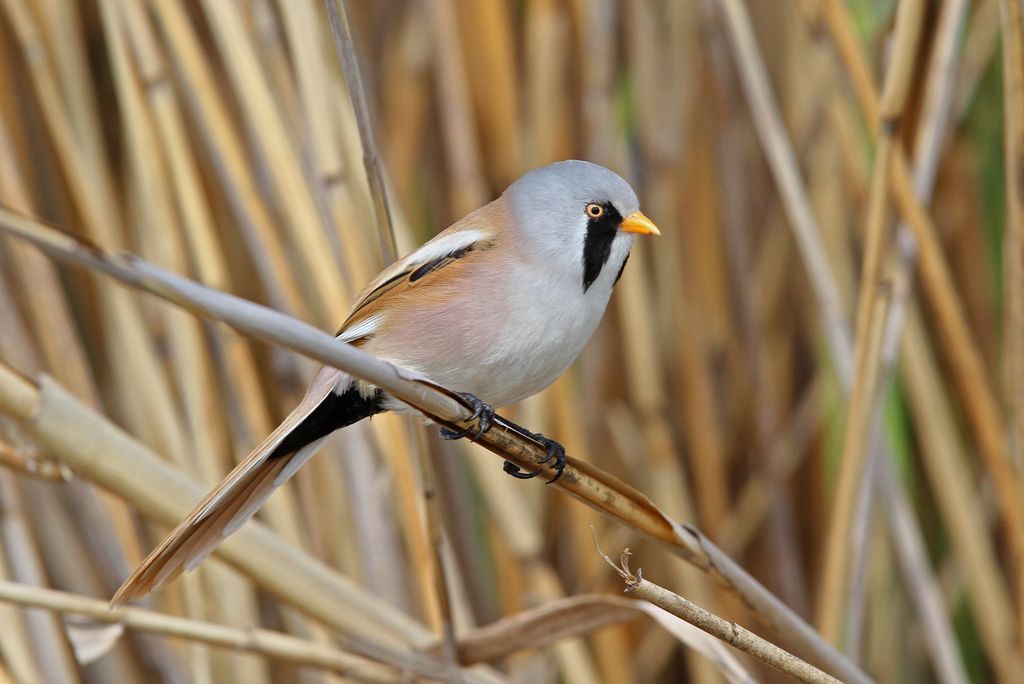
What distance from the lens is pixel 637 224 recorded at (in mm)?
1263

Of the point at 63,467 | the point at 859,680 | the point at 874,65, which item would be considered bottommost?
the point at 859,680

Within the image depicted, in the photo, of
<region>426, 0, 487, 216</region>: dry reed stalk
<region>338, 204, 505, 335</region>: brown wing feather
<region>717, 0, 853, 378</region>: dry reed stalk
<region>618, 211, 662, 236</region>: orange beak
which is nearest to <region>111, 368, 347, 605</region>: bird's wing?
<region>338, 204, 505, 335</region>: brown wing feather

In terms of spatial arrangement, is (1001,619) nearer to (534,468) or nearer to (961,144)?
(961,144)

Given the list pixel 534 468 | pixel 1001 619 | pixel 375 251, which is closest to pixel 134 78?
pixel 375 251

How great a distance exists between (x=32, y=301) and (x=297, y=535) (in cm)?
50

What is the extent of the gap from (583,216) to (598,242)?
0.04m

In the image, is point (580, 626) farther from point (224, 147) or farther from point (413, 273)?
point (224, 147)

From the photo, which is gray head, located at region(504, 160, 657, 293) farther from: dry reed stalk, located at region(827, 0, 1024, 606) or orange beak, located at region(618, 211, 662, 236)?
dry reed stalk, located at region(827, 0, 1024, 606)

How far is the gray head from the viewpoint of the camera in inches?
49.1

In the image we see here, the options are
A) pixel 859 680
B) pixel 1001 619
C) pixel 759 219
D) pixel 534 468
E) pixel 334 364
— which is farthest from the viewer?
pixel 759 219

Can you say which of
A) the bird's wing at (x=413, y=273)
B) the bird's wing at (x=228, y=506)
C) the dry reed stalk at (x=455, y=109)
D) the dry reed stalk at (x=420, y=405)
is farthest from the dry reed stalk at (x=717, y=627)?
the dry reed stalk at (x=455, y=109)

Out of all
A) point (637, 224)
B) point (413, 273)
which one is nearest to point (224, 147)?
point (413, 273)

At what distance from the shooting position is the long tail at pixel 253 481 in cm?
103

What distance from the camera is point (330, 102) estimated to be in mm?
1539
